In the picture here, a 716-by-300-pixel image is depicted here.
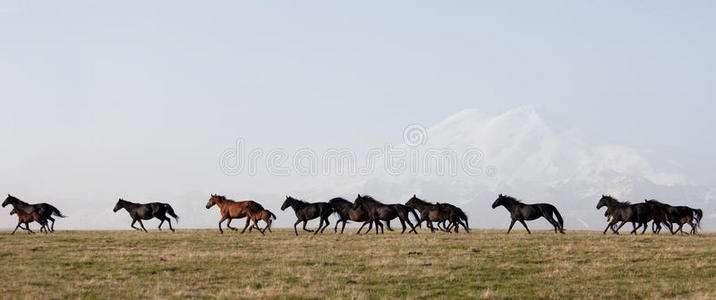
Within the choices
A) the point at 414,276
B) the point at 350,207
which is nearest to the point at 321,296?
the point at 414,276

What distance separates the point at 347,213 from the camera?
101 ft

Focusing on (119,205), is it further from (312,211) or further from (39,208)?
(312,211)

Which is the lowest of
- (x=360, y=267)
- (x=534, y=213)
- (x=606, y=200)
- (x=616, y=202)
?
(x=360, y=267)

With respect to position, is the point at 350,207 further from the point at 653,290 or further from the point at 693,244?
the point at 653,290

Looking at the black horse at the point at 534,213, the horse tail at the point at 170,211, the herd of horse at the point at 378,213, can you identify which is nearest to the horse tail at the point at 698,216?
the herd of horse at the point at 378,213

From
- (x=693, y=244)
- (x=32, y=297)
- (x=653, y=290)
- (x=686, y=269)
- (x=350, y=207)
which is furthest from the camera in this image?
(x=350, y=207)

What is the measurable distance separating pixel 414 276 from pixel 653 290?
18.6 ft

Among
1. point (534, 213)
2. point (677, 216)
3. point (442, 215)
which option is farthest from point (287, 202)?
point (677, 216)

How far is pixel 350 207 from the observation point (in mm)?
30859

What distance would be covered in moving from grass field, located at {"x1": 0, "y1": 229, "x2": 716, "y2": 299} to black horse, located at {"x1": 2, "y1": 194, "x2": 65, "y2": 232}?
4.80 metres

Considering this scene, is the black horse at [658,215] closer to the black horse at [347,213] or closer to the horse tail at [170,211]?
the black horse at [347,213]

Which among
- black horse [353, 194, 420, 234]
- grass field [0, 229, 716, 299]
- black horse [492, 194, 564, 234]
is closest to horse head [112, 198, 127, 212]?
grass field [0, 229, 716, 299]

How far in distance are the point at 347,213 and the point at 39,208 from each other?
44.4ft

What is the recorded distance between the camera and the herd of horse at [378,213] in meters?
30.4
